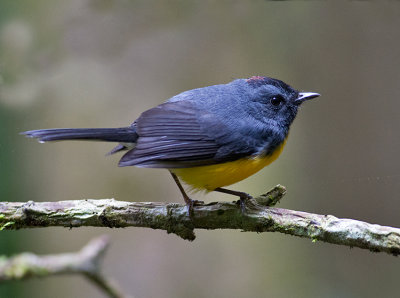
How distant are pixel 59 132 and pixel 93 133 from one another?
21 centimetres

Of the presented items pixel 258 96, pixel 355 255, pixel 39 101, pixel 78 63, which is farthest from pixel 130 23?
pixel 355 255

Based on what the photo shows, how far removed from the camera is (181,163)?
9.68ft

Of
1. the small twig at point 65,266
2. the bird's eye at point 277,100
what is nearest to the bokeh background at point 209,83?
the bird's eye at point 277,100

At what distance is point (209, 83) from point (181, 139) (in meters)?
2.57

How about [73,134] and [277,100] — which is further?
[277,100]

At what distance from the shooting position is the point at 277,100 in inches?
140

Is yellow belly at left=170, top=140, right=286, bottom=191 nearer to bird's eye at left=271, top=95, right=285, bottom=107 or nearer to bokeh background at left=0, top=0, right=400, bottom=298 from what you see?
bird's eye at left=271, top=95, right=285, bottom=107

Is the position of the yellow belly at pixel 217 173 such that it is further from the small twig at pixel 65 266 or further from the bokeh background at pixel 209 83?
the bokeh background at pixel 209 83

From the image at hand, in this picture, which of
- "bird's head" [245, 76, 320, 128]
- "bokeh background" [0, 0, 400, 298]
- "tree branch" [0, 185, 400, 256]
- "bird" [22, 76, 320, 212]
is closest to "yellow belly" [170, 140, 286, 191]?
"bird" [22, 76, 320, 212]

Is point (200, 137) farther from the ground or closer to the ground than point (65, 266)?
farther from the ground

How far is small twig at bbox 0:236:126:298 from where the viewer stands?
1.29 m

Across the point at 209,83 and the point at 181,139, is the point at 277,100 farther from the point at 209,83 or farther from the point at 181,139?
the point at 209,83

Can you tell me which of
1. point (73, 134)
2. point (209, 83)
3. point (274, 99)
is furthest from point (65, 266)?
point (209, 83)

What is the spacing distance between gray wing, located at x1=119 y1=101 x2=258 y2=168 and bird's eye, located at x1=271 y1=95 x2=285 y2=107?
1.86 ft
